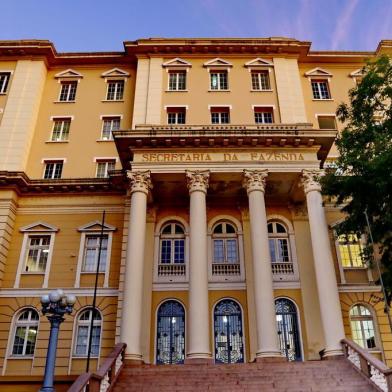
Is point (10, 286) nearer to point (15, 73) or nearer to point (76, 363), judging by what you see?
point (76, 363)

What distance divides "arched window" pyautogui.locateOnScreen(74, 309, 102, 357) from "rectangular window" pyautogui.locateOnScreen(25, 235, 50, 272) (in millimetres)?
3474

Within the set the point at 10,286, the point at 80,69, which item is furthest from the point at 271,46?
the point at 10,286

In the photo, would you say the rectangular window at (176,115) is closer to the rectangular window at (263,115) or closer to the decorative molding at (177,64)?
Result: the decorative molding at (177,64)

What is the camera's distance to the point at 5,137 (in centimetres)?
2450

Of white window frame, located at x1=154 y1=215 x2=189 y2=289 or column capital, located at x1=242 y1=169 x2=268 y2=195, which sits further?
white window frame, located at x1=154 y1=215 x2=189 y2=289

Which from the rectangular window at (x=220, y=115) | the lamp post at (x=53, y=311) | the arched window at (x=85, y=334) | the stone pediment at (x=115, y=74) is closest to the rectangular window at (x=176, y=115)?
the rectangular window at (x=220, y=115)

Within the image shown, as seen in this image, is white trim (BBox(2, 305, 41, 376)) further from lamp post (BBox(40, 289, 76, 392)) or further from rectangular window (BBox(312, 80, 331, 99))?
rectangular window (BBox(312, 80, 331, 99))

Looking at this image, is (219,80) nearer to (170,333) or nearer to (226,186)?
(226,186)

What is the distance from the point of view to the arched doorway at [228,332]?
1961 cm

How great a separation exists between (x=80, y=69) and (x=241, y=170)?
48.1 feet

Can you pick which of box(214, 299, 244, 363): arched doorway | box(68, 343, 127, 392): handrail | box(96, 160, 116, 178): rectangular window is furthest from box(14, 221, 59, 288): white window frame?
box(214, 299, 244, 363): arched doorway

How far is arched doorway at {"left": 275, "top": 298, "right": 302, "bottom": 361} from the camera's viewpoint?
64.7ft

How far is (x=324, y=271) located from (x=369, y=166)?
18.0 feet

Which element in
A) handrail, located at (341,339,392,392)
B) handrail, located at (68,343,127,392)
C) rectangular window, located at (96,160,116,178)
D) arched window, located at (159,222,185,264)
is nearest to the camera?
handrail, located at (68,343,127,392)
